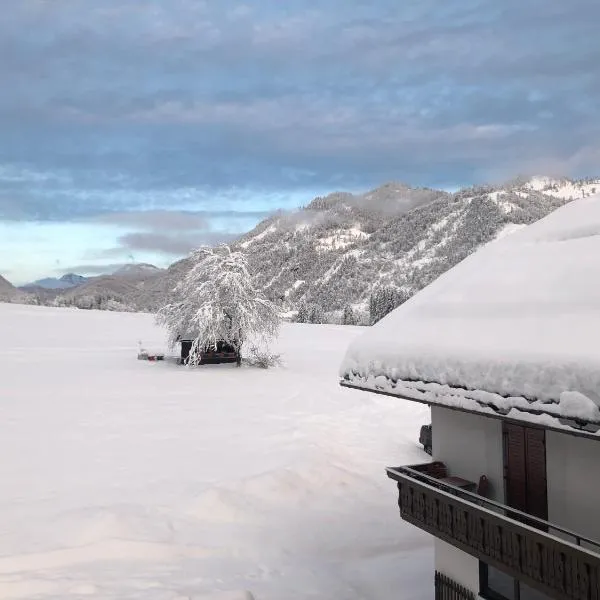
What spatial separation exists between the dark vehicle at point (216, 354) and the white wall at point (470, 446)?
2653 centimetres

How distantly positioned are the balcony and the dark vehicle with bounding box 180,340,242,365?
27283 millimetres

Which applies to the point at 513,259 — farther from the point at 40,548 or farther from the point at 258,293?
the point at 258,293

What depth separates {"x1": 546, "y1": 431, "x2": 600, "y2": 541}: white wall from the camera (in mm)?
6586

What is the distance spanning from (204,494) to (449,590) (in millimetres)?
6367

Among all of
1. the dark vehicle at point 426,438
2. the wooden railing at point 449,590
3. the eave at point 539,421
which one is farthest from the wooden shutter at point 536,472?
the dark vehicle at point 426,438

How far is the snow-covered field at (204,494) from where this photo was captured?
973 cm

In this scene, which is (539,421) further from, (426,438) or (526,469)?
(426,438)

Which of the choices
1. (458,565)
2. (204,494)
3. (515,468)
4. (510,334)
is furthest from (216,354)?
(510,334)

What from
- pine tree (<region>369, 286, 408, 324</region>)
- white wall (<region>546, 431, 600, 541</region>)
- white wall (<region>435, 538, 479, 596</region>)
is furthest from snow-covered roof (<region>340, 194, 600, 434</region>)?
pine tree (<region>369, 286, 408, 324</region>)

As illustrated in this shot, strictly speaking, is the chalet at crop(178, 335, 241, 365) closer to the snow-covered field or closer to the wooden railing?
the snow-covered field

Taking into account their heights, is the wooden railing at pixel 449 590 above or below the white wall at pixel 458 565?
A: below

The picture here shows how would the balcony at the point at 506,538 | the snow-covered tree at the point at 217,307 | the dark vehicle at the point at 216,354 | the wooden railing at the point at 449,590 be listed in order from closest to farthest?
the balcony at the point at 506,538 < the wooden railing at the point at 449,590 < the snow-covered tree at the point at 217,307 < the dark vehicle at the point at 216,354

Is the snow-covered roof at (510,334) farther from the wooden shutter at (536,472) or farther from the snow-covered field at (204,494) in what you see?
the snow-covered field at (204,494)

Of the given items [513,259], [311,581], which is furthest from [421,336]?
[311,581]
